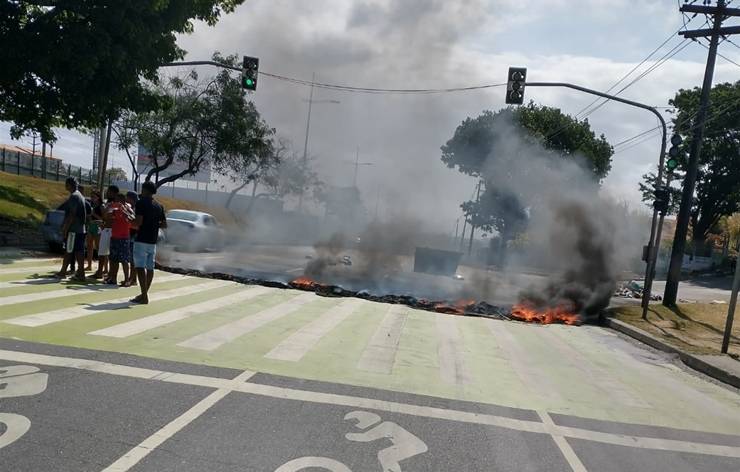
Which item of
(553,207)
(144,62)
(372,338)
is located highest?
(144,62)

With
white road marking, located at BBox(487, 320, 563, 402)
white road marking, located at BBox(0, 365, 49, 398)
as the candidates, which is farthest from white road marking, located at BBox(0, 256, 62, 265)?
white road marking, located at BBox(487, 320, 563, 402)

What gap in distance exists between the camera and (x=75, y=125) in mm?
16578

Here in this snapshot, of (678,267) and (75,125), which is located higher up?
(75,125)

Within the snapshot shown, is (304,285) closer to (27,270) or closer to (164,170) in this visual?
(27,270)

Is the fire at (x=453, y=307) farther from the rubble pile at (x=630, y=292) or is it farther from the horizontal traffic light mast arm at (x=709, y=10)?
the rubble pile at (x=630, y=292)

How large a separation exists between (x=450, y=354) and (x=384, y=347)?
0.88m

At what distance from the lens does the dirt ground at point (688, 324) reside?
10.4 metres

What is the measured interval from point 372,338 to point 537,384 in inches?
99.1

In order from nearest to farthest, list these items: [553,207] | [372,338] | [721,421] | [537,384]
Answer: [721,421], [537,384], [372,338], [553,207]

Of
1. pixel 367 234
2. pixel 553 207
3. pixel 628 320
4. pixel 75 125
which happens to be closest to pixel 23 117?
pixel 75 125

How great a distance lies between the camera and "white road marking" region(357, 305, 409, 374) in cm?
652

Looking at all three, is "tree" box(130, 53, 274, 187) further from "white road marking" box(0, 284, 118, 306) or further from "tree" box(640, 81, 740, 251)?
"tree" box(640, 81, 740, 251)

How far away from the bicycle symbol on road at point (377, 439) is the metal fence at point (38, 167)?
104 ft

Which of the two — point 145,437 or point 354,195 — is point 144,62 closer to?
point 145,437
